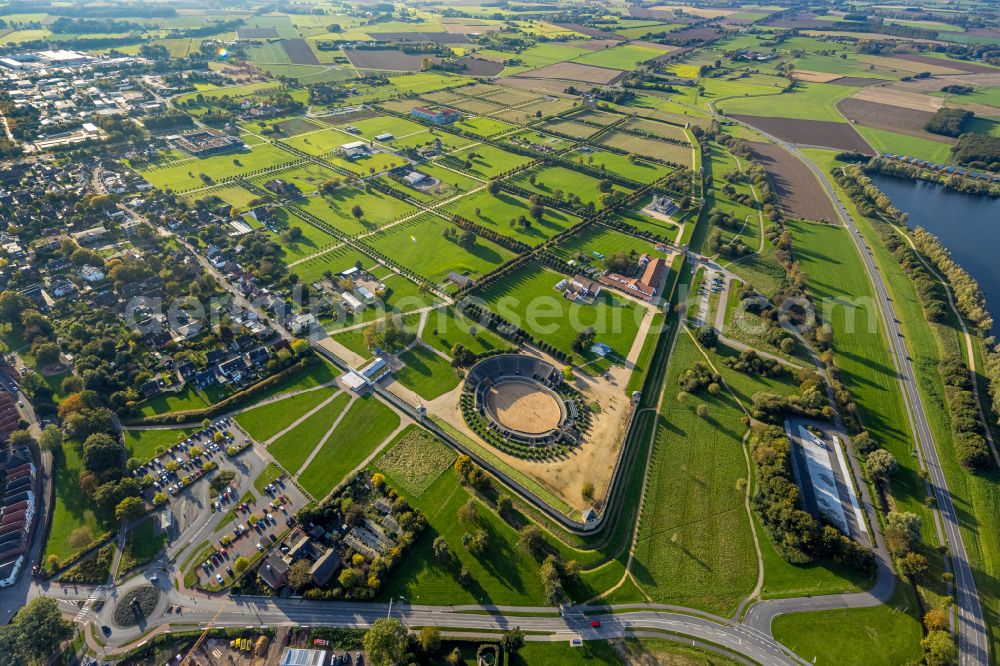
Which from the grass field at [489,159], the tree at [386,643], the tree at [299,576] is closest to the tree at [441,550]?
the tree at [386,643]

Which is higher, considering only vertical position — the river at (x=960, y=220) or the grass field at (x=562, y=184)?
the river at (x=960, y=220)

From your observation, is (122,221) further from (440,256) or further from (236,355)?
(440,256)

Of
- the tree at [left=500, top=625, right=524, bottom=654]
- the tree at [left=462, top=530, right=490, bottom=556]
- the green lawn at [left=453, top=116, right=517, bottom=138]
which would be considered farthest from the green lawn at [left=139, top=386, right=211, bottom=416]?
the green lawn at [left=453, top=116, right=517, bottom=138]

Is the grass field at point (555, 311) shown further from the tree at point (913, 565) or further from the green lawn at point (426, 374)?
the tree at point (913, 565)

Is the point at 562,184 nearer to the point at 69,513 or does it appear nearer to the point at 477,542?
the point at 477,542

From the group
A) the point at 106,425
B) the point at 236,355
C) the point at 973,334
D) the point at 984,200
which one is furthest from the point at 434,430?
the point at 984,200

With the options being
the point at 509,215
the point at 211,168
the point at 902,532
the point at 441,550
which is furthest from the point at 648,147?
the point at 441,550

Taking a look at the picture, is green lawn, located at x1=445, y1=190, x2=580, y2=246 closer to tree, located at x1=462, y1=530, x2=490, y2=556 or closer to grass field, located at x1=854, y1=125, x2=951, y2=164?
tree, located at x1=462, y1=530, x2=490, y2=556
